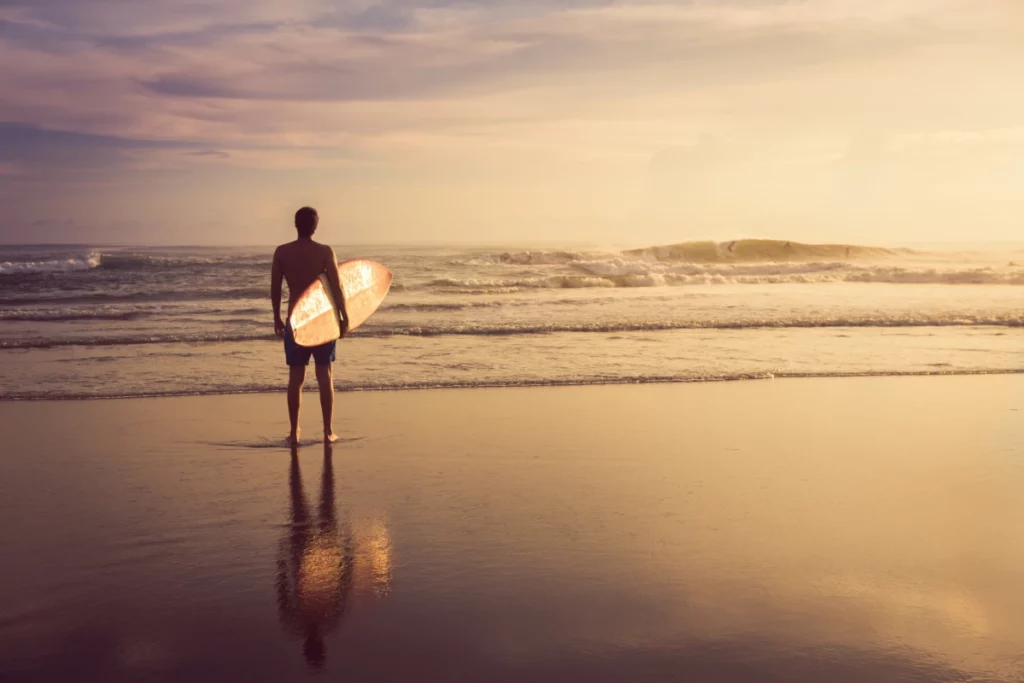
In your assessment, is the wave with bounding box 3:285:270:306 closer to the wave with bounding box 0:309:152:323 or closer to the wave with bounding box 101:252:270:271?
the wave with bounding box 0:309:152:323

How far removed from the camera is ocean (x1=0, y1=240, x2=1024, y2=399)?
960 centimetres

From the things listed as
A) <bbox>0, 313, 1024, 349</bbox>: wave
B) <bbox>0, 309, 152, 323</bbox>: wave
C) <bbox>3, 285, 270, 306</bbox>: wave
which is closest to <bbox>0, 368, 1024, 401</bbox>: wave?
<bbox>0, 313, 1024, 349</bbox>: wave

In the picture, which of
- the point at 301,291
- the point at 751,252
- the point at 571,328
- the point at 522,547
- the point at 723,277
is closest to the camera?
the point at 522,547

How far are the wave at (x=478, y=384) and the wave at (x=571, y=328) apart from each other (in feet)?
12.7

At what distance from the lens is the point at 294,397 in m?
6.80

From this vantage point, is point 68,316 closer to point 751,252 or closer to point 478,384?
point 478,384

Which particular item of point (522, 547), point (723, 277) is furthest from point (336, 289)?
point (723, 277)

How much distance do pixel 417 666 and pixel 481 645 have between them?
27cm

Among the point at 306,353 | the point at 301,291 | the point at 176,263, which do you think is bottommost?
the point at 306,353

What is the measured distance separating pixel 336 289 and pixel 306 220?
55 centimetres

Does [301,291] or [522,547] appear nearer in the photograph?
[522,547]

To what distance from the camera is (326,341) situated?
6.82 metres

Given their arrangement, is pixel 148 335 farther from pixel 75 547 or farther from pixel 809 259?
pixel 809 259

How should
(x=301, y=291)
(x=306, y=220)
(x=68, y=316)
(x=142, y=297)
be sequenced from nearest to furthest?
(x=306, y=220) → (x=301, y=291) → (x=68, y=316) → (x=142, y=297)
